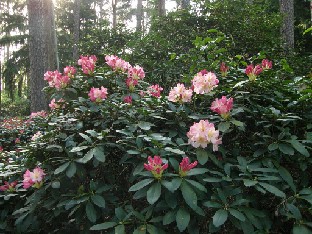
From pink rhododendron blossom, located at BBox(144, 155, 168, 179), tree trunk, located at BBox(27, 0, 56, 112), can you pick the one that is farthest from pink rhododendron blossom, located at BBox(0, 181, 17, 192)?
tree trunk, located at BBox(27, 0, 56, 112)

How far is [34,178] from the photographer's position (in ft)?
6.80

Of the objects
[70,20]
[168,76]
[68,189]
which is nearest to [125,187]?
[68,189]

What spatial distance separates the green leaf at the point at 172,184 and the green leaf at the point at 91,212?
47cm

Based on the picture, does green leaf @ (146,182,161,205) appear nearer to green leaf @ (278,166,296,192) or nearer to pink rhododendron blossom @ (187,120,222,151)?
pink rhododendron blossom @ (187,120,222,151)

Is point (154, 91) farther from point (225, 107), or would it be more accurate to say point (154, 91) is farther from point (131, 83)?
point (225, 107)

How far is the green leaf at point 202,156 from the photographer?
1748 millimetres

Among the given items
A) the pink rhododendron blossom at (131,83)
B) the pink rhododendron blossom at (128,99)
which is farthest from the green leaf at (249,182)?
the pink rhododendron blossom at (131,83)

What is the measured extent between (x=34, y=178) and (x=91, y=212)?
0.53m

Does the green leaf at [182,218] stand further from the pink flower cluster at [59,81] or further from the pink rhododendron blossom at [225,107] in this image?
the pink flower cluster at [59,81]

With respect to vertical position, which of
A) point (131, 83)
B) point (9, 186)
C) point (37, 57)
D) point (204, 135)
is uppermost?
point (37, 57)

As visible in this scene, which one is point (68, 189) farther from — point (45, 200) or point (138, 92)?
point (138, 92)

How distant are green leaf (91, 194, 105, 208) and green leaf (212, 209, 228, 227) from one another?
0.65m

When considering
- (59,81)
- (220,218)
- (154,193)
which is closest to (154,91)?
(59,81)

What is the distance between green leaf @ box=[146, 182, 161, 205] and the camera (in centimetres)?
154
